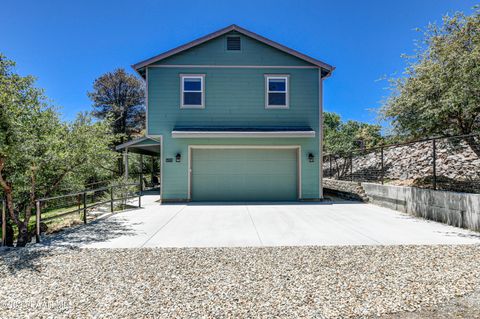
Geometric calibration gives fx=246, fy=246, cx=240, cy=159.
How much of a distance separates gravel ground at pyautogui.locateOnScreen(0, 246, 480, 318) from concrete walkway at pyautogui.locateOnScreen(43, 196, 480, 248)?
0.51 meters

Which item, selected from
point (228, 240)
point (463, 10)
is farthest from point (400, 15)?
point (228, 240)

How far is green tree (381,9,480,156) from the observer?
6395 mm

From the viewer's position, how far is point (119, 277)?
3.39 metres

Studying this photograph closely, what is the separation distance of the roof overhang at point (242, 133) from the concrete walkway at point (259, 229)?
3.03 meters

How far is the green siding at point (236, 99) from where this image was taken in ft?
34.4

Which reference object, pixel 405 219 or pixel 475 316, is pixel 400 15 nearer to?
pixel 405 219

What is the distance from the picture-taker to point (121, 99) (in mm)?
25719

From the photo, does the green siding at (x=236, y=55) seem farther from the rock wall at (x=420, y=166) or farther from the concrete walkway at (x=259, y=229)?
the concrete walkway at (x=259, y=229)

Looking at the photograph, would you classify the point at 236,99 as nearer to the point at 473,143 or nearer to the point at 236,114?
the point at 236,114

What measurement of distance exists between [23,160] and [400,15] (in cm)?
1577

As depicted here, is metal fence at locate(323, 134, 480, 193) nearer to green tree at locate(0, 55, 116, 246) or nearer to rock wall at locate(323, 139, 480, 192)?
rock wall at locate(323, 139, 480, 192)

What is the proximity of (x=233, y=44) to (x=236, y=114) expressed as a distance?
10.1ft

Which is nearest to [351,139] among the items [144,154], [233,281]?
[144,154]

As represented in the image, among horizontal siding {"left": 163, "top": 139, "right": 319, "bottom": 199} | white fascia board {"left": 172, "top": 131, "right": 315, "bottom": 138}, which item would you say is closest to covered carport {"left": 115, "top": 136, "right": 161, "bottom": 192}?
horizontal siding {"left": 163, "top": 139, "right": 319, "bottom": 199}
